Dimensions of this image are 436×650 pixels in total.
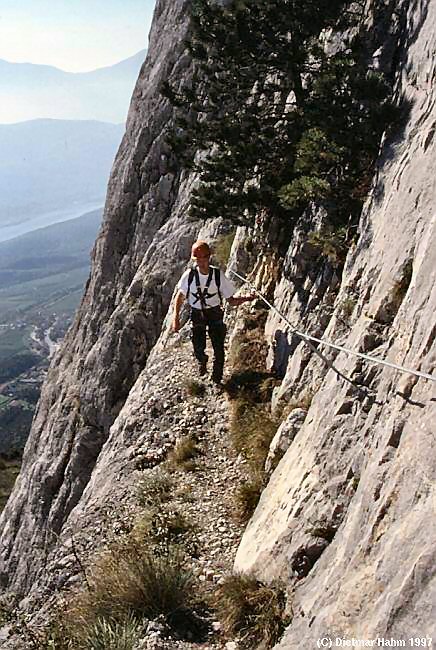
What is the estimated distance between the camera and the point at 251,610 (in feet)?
21.6

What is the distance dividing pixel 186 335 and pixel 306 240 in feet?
18.7

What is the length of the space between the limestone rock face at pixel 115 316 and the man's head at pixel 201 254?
10.1 meters

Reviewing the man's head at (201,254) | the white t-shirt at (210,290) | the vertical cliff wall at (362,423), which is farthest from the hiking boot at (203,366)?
the man's head at (201,254)

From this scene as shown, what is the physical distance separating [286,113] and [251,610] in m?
10.2

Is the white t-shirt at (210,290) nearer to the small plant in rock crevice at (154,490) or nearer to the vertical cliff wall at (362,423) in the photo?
the vertical cliff wall at (362,423)

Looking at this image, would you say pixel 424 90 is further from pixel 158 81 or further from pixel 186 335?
pixel 158 81

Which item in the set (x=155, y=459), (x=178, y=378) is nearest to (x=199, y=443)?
(x=155, y=459)

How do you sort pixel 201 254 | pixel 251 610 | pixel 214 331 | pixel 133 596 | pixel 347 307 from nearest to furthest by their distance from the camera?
pixel 251 610, pixel 133 596, pixel 347 307, pixel 201 254, pixel 214 331

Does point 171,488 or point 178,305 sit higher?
point 178,305

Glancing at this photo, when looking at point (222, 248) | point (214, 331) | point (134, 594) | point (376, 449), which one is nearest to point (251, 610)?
point (134, 594)

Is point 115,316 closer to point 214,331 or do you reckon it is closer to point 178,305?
point 178,305

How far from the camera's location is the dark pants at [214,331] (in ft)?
40.8

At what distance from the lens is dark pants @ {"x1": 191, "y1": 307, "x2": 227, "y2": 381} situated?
40.8ft

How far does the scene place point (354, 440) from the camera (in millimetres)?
6754
